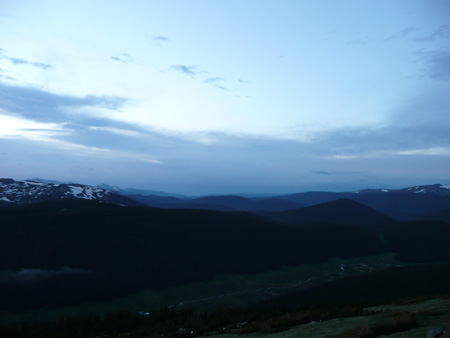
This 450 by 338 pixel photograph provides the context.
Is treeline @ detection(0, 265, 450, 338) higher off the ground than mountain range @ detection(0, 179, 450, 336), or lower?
higher

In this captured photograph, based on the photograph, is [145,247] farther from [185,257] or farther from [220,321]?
[220,321]

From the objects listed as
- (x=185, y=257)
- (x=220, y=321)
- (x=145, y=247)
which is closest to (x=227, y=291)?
(x=185, y=257)

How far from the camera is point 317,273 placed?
106688 millimetres

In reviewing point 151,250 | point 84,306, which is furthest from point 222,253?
point 84,306

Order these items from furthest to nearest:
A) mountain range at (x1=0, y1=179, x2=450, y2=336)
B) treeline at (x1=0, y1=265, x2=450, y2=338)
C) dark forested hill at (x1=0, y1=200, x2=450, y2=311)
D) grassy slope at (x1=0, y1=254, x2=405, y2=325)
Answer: dark forested hill at (x1=0, y1=200, x2=450, y2=311) < mountain range at (x1=0, y1=179, x2=450, y2=336) < grassy slope at (x1=0, y1=254, x2=405, y2=325) < treeline at (x1=0, y1=265, x2=450, y2=338)

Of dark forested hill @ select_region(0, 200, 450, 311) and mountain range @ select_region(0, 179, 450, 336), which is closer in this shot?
mountain range @ select_region(0, 179, 450, 336)

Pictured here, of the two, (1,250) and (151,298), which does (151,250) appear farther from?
(1,250)

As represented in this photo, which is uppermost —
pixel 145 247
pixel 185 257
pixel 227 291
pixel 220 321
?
pixel 220 321

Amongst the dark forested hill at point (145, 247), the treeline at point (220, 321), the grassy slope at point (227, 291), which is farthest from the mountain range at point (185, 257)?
the treeline at point (220, 321)

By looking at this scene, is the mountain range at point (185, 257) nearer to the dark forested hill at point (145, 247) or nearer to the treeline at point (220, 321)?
the dark forested hill at point (145, 247)

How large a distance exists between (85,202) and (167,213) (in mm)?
50475

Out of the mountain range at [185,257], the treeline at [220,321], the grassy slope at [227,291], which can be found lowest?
the grassy slope at [227,291]

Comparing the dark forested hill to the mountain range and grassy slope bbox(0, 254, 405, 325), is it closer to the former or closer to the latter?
the mountain range

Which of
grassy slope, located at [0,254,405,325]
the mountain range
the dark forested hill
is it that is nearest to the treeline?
A: grassy slope, located at [0,254,405,325]
